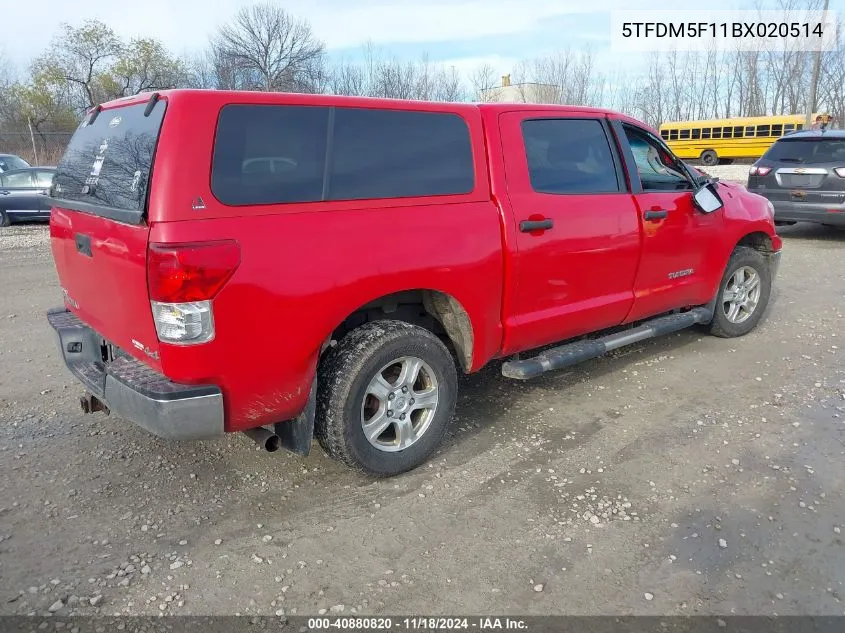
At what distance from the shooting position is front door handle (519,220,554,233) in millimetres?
3734

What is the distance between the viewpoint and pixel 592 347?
4.37 metres

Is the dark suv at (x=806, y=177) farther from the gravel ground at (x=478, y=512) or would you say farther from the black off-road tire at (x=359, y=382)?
the black off-road tire at (x=359, y=382)

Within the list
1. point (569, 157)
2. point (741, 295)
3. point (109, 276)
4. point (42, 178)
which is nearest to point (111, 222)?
point (109, 276)

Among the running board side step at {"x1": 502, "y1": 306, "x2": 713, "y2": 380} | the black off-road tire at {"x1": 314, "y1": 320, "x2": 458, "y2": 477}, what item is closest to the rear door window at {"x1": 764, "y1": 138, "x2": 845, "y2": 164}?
the running board side step at {"x1": 502, "y1": 306, "x2": 713, "y2": 380}

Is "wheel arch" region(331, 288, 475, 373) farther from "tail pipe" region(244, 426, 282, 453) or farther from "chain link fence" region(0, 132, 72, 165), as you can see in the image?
"chain link fence" region(0, 132, 72, 165)

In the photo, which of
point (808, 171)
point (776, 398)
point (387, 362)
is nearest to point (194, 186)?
point (387, 362)

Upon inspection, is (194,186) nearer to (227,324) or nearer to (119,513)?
(227,324)

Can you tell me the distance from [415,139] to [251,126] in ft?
3.04

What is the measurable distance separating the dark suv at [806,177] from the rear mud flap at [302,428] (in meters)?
9.57

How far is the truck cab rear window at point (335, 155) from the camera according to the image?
2846 mm

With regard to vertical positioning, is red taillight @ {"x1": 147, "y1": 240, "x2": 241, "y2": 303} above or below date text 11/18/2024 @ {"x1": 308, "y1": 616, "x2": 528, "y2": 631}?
above

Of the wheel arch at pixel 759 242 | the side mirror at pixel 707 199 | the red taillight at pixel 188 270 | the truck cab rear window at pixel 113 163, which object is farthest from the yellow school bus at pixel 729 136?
the red taillight at pixel 188 270

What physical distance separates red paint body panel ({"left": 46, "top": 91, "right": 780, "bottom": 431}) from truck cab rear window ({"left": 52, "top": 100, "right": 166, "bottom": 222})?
88 millimetres

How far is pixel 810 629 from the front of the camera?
2449 millimetres
